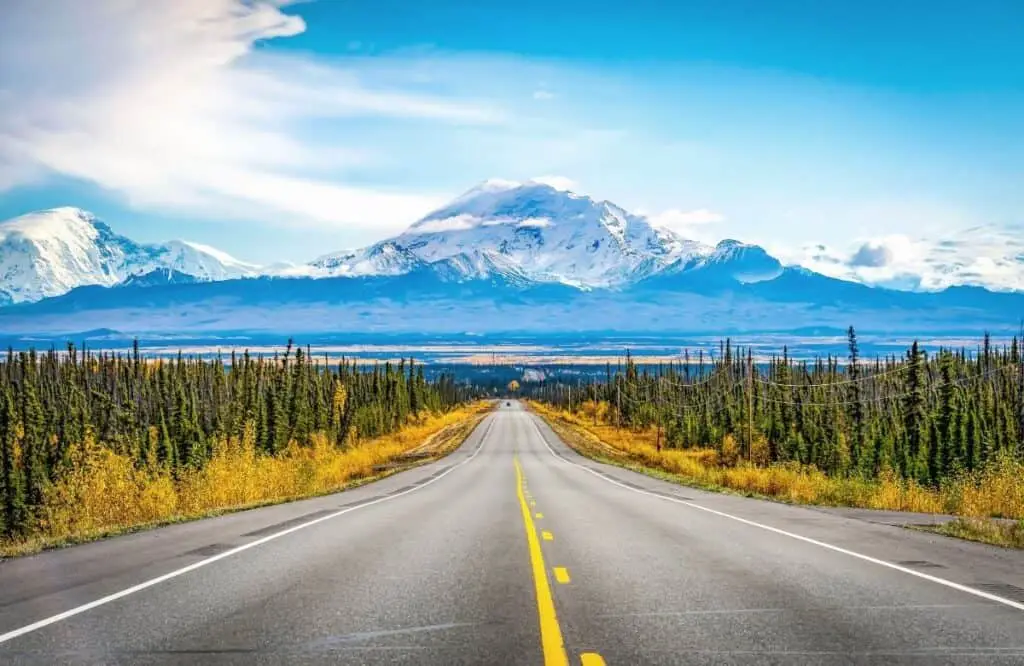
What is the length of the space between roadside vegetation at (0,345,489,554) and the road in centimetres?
462

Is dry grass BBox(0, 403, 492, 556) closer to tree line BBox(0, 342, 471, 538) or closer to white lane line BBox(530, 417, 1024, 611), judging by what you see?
tree line BBox(0, 342, 471, 538)

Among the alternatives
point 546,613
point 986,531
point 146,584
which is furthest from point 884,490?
point 146,584

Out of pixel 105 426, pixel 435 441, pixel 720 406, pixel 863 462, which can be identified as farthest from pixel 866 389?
pixel 105 426

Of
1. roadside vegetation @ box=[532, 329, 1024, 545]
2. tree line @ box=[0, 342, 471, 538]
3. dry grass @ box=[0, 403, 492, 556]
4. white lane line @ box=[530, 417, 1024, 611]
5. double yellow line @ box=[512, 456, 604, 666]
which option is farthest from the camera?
tree line @ box=[0, 342, 471, 538]

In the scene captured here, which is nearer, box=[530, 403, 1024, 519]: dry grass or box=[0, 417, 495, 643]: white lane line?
box=[0, 417, 495, 643]: white lane line

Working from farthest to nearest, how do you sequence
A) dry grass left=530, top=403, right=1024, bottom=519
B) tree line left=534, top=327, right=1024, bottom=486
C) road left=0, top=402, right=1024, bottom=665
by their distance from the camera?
1. tree line left=534, top=327, right=1024, bottom=486
2. dry grass left=530, top=403, right=1024, bottom=519
3. road left=0, top=402, right=1024, bottom=665

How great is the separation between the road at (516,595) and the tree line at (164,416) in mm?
45583

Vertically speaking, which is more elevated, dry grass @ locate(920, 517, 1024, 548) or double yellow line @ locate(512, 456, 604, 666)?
double yellow line @ locate(512, 456, 604, 666)

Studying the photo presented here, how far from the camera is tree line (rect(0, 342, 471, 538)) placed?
224 feet

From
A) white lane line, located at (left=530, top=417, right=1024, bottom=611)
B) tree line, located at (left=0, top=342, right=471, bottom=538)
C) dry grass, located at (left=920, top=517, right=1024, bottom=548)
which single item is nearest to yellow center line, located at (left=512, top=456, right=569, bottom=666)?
white lane line, located at (left=530, top=417, right=1024, bottom=611)

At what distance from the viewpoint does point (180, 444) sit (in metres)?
82.1

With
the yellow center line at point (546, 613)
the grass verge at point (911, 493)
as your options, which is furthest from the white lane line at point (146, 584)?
the grass verge at point (911, 493)

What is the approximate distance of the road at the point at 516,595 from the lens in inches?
296

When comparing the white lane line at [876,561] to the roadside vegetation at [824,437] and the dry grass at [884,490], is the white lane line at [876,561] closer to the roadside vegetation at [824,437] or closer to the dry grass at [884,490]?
the dry grass at [884,490]
